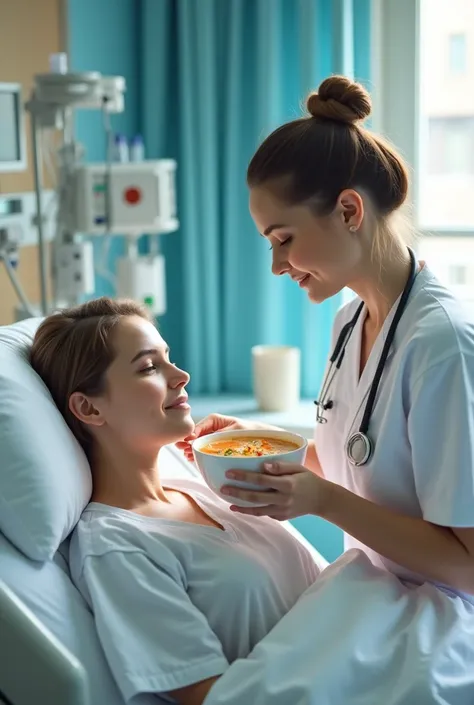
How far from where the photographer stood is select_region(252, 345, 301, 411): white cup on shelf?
320cm

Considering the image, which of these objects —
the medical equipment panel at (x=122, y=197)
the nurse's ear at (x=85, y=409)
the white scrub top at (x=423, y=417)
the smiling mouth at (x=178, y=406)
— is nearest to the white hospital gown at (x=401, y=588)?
the white scrub top at (x=423, y=417)

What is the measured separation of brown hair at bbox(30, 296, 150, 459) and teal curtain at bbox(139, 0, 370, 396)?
4.85 ft

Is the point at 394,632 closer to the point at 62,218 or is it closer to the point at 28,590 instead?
the point at 28,590

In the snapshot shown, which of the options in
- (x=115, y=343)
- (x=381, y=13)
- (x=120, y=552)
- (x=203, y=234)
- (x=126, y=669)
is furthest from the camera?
(x=203, y=234)

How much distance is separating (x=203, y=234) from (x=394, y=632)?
2.04 metres

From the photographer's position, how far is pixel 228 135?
3279 millimetres

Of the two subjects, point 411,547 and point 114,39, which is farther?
point 114,39

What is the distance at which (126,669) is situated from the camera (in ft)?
4.84

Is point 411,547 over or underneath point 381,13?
underneath

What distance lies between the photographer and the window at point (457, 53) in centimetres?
322

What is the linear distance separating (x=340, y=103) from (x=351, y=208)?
8.4 inches

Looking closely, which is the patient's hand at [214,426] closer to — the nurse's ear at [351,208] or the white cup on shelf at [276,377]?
the nurse's ear at [351,208]

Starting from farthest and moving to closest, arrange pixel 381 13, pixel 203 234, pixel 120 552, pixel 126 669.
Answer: pixel 203 234
pixel 381 13
pixel 120 552
pixel 126 669

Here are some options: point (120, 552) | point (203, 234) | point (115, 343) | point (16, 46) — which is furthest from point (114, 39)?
point (120, 552)
